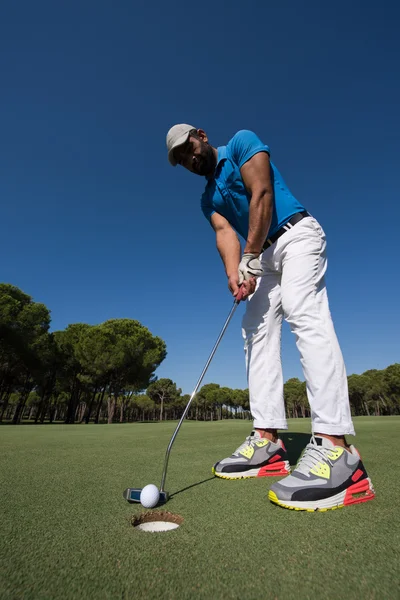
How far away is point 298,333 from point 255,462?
1.02m

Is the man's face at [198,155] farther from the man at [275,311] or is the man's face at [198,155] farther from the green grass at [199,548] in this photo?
the green grass at [199,548]

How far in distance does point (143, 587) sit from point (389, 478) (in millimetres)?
1919

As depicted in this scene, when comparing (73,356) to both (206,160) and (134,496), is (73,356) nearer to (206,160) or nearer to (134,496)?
(206,160)

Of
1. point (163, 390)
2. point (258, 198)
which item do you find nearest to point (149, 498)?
point (258, 198)

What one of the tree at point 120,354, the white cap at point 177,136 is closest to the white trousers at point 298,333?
the white cap at point 177,136

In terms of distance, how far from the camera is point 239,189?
2.77 meters

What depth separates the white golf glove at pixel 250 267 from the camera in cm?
246

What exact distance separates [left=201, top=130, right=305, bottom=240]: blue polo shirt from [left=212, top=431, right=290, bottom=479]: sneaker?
1715 mm

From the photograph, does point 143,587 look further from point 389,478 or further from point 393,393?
point 393,393

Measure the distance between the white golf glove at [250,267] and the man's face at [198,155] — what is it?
1.10m

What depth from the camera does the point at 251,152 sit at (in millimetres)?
2523

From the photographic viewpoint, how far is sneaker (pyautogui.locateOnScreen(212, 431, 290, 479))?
2.22 meters

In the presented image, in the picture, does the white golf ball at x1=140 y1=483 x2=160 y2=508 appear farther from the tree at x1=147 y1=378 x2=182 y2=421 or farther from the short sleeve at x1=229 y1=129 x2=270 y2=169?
the tree at x1=147 y1=378 x2=182 y2=421

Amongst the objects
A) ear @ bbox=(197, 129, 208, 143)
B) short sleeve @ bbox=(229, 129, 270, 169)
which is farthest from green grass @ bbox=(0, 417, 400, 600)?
ear @ bbox=(197, 129, 208, 143)
